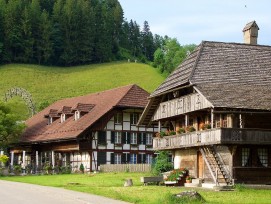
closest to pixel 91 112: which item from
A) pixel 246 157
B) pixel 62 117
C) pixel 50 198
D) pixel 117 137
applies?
pixel 117 137

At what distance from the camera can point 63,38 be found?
505ft

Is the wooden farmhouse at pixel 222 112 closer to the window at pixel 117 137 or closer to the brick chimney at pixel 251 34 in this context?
the brick chimney at pixel 251 34

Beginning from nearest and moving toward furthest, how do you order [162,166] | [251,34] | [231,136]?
[231,136] < [162,166] < [251,34]

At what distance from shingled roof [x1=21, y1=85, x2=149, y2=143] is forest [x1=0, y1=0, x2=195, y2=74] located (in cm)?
6364

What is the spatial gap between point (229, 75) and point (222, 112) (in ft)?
19.3

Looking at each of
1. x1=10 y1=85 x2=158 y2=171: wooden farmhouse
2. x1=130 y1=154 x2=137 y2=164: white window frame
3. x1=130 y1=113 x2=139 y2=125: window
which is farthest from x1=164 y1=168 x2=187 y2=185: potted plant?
x1=130 y1=113 x2=139 y2=125: window

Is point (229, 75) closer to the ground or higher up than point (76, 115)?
higher up

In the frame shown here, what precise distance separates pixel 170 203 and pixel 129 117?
39.7 meters

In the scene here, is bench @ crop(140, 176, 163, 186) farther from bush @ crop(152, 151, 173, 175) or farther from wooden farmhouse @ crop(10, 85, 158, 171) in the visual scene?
wooden farmhouse @ crop(10, 85, 158, 171)

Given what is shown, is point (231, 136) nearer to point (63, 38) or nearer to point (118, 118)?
point (118, 118)

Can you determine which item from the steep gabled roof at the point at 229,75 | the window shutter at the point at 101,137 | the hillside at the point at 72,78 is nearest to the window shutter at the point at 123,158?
the window shutter at the point at 101,137

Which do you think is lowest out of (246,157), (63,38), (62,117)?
(246,157)

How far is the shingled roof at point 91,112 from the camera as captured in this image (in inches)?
2396

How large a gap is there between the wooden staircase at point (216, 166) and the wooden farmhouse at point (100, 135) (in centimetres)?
2021
